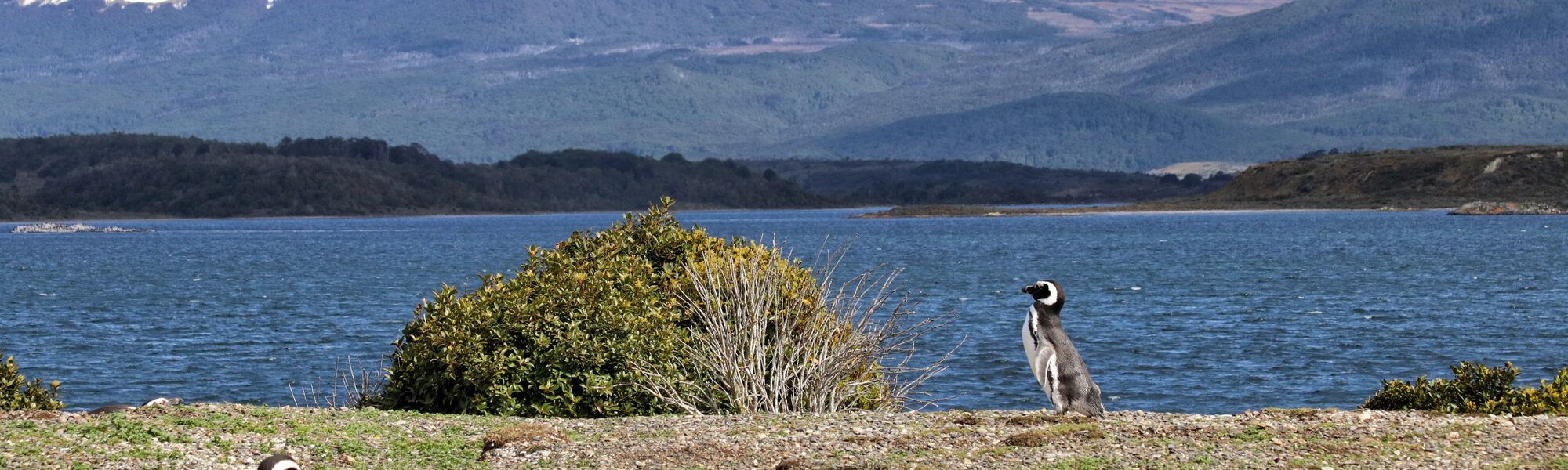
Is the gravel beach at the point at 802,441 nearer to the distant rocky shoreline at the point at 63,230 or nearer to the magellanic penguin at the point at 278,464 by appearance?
the magellanic penguin at the point at 278,464

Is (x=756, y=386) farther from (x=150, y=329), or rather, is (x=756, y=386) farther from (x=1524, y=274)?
(x=1524, y=274)

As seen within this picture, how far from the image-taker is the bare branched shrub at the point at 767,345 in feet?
53.8

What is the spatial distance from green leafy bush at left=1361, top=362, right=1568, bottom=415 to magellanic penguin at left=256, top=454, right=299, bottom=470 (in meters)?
10.8

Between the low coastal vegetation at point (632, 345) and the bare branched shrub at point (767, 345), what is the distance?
0.02 metres

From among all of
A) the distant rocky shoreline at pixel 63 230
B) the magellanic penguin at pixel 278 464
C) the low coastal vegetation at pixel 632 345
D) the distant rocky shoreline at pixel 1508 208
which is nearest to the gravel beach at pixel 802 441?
the magellanic penguin at pixel 278 464

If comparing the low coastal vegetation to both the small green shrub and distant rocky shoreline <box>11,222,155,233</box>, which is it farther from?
distant rocky shoreline <box>11,222,155,233</box>

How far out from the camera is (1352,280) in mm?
63938

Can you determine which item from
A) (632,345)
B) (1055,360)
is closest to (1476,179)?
(632,345)

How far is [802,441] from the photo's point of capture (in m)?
13.2

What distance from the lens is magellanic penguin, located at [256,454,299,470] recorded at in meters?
10.9

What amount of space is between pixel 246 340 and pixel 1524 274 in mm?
51388

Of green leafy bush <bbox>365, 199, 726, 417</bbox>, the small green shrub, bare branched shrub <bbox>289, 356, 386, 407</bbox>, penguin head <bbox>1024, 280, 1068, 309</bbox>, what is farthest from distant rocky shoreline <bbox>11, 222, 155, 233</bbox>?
penguin head <bbox>1024, 280, 1068, 309</bbox>

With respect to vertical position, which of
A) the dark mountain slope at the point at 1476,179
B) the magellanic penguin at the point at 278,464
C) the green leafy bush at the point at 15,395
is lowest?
the dark mountain slope at the point at 1476,179

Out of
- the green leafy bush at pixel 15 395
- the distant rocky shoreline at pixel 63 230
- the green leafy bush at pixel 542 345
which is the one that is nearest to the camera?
the green leafy bush at pixel 15 395
